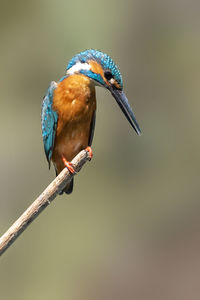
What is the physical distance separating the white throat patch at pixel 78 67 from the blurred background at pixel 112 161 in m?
2.13

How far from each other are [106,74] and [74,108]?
A: 24 centimetres

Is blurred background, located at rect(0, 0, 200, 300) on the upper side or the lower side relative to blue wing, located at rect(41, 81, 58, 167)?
upper

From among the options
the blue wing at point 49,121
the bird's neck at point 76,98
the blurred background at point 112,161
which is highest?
the blurred background at point 112,161

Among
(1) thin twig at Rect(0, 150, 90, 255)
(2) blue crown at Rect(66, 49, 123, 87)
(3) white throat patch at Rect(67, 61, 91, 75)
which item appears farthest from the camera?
(3) white throat patch at Rect(67, 61, 91, 75)

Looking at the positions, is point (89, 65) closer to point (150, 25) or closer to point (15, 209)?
point (15, 209)

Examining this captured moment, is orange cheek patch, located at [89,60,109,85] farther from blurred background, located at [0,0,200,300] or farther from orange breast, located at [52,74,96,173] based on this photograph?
blurred background, located at [0,0,200,300]

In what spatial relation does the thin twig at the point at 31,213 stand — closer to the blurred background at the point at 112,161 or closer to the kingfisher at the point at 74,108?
the kingfisher at the point at 74,108

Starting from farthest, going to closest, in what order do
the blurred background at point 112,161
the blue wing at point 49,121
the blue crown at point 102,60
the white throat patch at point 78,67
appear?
the blurred background at point 112,161 → the blue wing at point 49,121 → the white throat patch at point 78,67 → the blue crown at point 102,60

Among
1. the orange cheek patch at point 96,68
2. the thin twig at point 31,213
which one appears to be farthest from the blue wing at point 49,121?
the thin twig at point 31,213

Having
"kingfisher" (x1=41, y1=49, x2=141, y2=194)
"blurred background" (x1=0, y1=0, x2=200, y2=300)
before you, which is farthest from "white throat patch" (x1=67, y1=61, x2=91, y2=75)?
"blurred background" (x1=0, y1=0, x2=200, y2=300)

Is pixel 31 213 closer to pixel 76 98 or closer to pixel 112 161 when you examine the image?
pixel 76 98

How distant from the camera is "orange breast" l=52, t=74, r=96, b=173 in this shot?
2057mm

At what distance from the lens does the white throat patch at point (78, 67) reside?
79.9 inches

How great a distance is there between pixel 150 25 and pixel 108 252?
2342 millimetres
